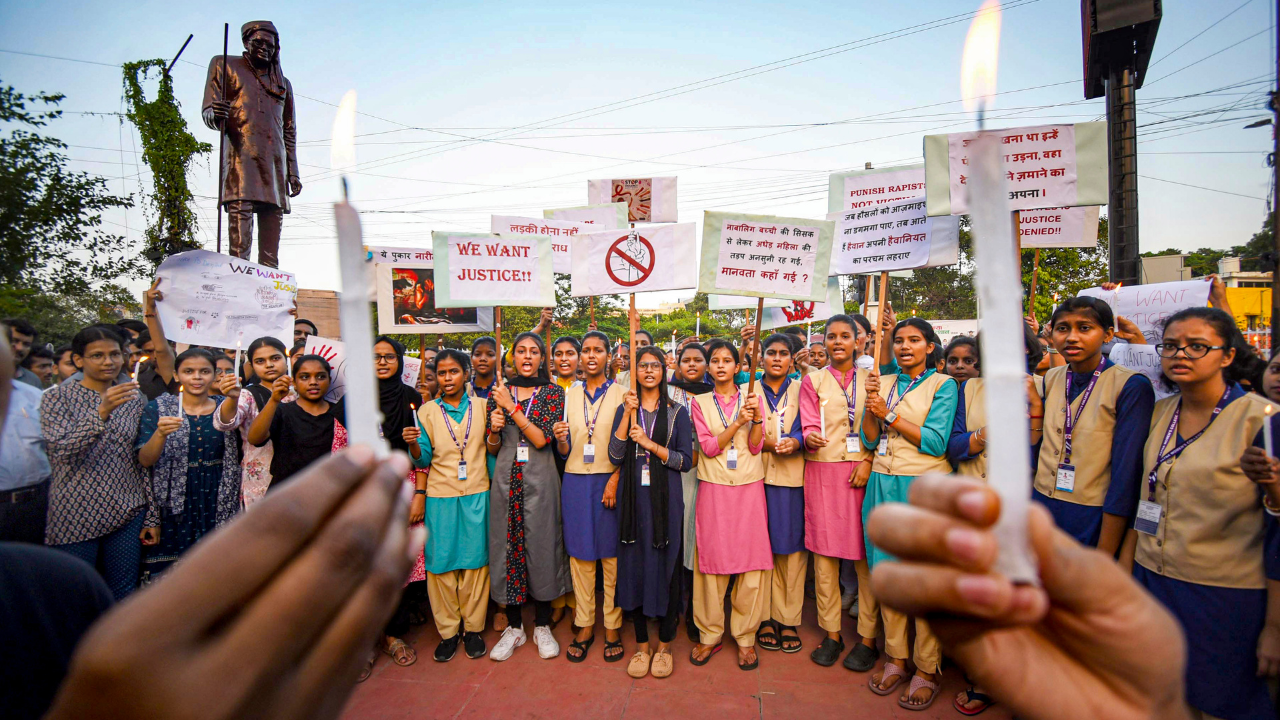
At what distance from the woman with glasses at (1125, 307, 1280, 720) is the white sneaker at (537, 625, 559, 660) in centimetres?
365

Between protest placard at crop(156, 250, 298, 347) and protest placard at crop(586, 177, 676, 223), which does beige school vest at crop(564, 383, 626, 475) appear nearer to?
protest placard at crop(156, 250, 298, 347)

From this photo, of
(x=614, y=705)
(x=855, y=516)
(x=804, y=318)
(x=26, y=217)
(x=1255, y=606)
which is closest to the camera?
(x=1255, y=606)

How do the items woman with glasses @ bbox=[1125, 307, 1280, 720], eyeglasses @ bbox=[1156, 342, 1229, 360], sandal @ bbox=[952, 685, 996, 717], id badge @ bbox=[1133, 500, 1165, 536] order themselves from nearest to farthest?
woman with glasses @ bbox=[1125, 307, 1280, 720] < eyeglasses @ bbox=[1156, 342, 1229, 360] < id badge @ bbox=[1133, 500, 1165, 536] < sandal @ bbox=[952, 685, 996, 717]

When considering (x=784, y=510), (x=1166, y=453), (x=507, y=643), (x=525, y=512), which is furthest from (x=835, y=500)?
(x=507, y=643)

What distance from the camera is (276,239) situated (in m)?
6.00

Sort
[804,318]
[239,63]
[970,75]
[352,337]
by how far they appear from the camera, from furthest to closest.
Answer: [804,318]
[239,63]
[970,75]
[352,337]

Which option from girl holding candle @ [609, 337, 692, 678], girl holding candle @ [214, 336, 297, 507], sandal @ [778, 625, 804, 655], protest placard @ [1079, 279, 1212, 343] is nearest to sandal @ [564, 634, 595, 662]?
girl holding candle @ [609, 337, 692, 678]

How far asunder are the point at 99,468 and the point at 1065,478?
563 cm

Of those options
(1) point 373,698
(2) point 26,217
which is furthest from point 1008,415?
(2) point 26,217

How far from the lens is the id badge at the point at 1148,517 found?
2.65 m

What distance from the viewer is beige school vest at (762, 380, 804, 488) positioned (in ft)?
14.4

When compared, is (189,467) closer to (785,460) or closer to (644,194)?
(785,460)

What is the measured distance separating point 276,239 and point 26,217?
187 centimetres

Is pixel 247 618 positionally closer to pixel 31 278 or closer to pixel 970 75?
pixel 970 75
